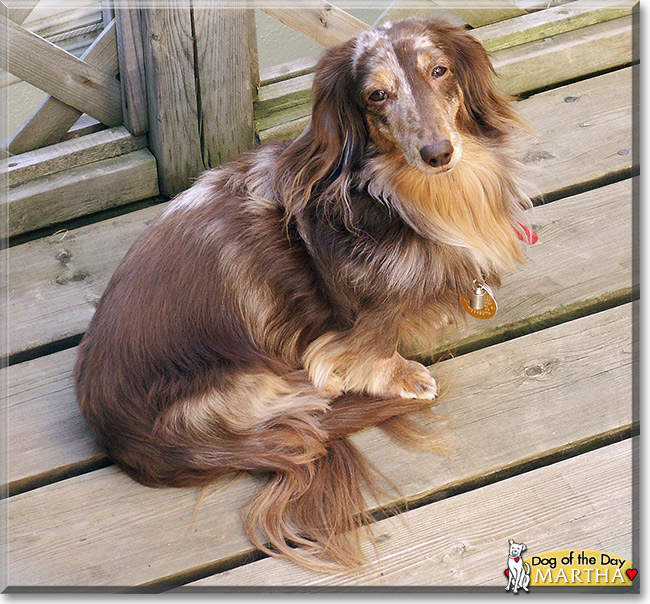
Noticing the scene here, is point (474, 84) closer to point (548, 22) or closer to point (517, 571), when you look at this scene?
point (517, 571)

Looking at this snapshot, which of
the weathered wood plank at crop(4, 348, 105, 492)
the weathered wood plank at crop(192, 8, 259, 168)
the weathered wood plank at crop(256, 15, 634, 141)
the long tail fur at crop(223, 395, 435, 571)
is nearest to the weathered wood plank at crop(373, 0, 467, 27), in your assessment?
the weathered wood plank at crop(256, 15, 634, 141)

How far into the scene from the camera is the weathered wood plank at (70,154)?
9.28ft

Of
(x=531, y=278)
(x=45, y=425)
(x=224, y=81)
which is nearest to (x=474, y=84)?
(x=531, y=278)

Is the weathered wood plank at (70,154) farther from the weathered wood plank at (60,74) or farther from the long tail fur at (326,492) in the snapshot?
the long tail fur at (326,492)

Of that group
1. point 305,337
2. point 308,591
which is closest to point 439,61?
point 305,337

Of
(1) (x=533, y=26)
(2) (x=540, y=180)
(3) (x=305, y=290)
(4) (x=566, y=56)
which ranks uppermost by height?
(1) (x=533, y=26)

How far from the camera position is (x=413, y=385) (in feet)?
7.48

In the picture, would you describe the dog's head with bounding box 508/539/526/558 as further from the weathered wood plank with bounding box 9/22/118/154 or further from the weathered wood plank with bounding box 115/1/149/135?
the weathered wood plank with bounding box 9/22/118/154

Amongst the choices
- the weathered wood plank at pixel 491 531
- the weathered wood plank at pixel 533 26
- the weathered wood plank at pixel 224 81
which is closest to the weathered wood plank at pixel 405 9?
the weathered wood plank at pixel 533 26

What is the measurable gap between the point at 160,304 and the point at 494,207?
0.89 meters

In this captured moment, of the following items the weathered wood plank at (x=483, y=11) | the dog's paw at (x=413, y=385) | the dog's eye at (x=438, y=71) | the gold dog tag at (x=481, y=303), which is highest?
the dog's eye at (x=438, y=71)

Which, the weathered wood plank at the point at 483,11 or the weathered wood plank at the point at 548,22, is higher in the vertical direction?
the weathered wood plank at the point at 483,11

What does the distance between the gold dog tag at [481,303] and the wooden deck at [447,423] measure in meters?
0.12

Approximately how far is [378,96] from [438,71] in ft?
0.51
